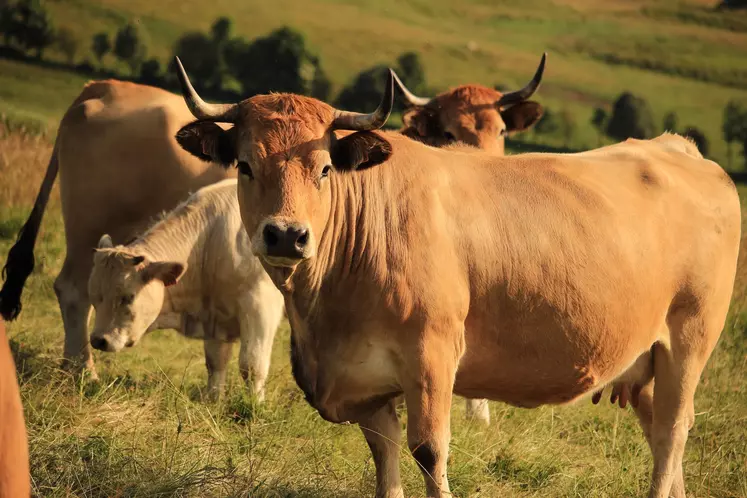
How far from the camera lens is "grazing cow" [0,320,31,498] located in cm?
296

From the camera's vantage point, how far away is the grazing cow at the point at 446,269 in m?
5.08

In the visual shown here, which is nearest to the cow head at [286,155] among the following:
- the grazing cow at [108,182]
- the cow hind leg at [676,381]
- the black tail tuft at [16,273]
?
the cow hind leg at [676,381]

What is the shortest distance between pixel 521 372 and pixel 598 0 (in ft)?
120

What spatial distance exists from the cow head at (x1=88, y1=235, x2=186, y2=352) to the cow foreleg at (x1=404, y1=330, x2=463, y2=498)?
3.58 meters

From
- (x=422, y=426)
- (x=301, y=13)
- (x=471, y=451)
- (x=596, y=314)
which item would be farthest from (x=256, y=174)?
(x=301, y=13)

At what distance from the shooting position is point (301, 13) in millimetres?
34438

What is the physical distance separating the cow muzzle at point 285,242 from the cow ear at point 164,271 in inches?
138

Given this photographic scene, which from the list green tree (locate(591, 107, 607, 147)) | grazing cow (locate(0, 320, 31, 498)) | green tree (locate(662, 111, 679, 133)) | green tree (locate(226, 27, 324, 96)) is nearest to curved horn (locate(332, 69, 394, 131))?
grazing cow (locate(0, 320, 31, 498))

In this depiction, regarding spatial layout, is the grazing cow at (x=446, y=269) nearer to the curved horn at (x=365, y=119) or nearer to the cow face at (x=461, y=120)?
the curved horn at (x=365, y=119)

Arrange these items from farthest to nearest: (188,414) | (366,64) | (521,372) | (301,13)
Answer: (301,13), (366,64), (188,414), (521,372)

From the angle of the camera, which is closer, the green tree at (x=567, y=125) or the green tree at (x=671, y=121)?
the green tree at (x=567, y=125)

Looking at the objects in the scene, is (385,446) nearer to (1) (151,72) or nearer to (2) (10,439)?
(2) (10,439)

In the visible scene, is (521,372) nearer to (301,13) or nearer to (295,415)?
(295,415)

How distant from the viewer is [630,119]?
96.5 feet
